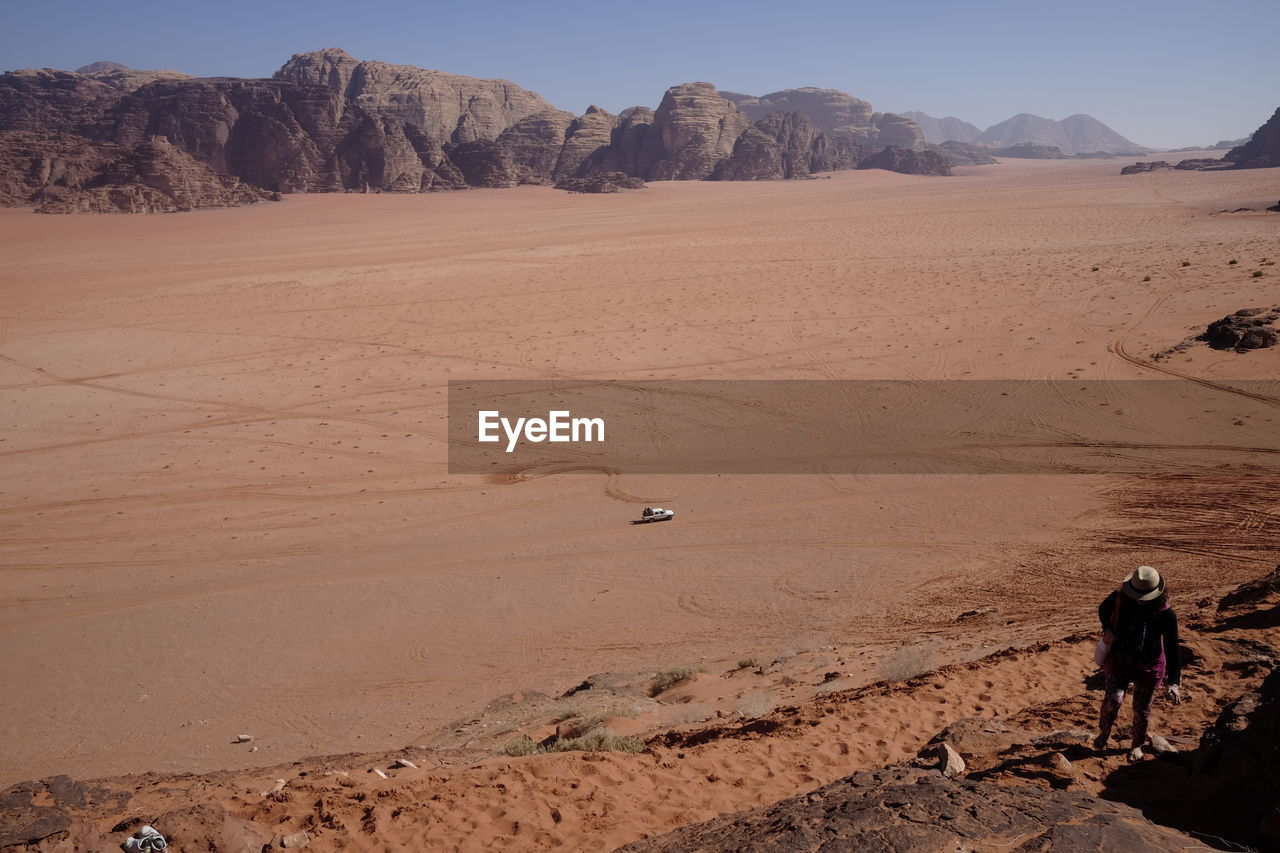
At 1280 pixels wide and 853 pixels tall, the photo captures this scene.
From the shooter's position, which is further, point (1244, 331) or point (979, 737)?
point (1244, 331)

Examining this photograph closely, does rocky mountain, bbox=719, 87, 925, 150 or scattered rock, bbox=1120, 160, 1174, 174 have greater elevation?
rocky mountain, bbox=719, 87, 925, 150

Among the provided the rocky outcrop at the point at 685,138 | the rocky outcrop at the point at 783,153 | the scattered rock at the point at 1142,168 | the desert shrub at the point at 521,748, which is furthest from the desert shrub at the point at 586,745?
the scattered rock at the point at 1142,168

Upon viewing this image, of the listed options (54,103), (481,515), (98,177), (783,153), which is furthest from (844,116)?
(481,515)

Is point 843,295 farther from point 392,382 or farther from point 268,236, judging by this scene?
point 268,236

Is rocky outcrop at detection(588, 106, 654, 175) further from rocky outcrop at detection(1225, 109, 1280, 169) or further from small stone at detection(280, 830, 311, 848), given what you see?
small stone at detection(280, 830, 311, 848)

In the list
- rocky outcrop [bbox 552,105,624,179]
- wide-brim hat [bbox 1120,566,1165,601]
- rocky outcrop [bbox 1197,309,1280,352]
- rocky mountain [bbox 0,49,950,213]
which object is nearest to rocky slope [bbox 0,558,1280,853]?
wide-brim hat [bbox 1120,566,1165,601]

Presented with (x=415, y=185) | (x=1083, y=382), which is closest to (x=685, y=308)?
(x=1083, y=382)

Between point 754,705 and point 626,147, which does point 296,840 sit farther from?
point 626,147
